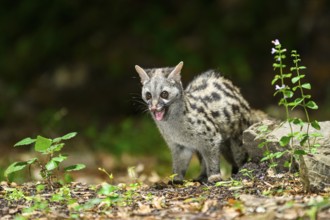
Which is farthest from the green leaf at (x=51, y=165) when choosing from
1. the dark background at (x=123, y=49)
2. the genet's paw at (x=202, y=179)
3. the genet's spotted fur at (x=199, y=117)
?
the dark background at (x=123, y=49)

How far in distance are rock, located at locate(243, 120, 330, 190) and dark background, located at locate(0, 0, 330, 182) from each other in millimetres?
8081

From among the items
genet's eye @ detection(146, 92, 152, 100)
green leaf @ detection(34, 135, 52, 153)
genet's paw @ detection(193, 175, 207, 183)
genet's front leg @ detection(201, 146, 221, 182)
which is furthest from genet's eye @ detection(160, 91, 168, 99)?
green leaf @ detection(34, 135, 52, 153)

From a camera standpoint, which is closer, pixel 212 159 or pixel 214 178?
pixel 214 178

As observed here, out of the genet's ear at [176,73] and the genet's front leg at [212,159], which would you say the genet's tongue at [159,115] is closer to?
the genet's ear at [176,73]

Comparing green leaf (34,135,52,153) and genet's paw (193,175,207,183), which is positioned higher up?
green leaf (34,135,52,153)

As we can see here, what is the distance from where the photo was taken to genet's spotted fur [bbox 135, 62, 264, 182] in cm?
858

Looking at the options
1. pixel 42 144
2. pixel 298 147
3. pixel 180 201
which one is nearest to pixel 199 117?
pixel 298 147

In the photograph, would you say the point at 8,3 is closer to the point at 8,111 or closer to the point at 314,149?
the point at 8,111

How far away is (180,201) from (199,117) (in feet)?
7.17

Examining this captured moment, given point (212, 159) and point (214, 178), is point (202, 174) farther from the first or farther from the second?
point (214, 178)

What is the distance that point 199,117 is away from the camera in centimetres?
893

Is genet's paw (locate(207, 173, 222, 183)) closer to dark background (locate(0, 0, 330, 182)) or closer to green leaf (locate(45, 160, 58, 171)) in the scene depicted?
green leaf (locate(45, 160, 58, 171))

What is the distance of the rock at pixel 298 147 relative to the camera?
22.2ft

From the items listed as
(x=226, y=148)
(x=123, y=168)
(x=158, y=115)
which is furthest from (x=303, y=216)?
(x=123, y=168)
